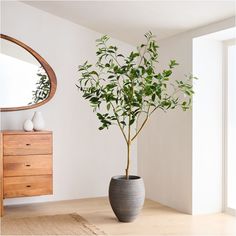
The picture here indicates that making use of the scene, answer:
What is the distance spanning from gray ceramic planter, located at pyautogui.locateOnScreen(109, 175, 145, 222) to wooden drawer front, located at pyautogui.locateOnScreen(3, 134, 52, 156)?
85cm

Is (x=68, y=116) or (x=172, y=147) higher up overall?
(x=68, y=116)

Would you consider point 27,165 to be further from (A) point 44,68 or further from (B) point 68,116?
(A) point 44,68

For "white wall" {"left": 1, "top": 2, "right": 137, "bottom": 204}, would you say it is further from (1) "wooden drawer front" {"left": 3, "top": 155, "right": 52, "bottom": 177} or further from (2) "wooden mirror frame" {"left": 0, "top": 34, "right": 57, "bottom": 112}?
(1) "wooden drawer front" {"left": 3, "top": 155, "right": 52, "bottom": 177}

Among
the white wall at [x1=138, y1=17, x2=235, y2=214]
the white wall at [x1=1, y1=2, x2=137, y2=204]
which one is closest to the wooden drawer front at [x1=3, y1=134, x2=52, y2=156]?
the white wall at [x1=1, y1=2, x2=137, y2=204]

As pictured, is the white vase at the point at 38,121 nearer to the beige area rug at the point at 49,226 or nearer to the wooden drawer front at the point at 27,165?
the wooden drawer front at the point at 27,165

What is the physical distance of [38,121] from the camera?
4383mm

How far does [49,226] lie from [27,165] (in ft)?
2.47

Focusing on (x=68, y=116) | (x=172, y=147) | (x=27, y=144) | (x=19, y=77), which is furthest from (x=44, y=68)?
(x=172, y=147)

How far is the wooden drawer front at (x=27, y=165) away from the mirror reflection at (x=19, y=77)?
65 cm

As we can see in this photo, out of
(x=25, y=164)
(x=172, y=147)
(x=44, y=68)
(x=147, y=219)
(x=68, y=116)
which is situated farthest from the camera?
(x=68, y=116)

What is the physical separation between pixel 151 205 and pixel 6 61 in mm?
2180

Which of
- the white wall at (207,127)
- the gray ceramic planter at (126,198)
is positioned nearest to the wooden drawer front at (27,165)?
the gray ceramic planter at (126,198)

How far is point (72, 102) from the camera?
4.80 meters

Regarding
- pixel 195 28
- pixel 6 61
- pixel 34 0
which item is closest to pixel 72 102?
pixel 6 61
